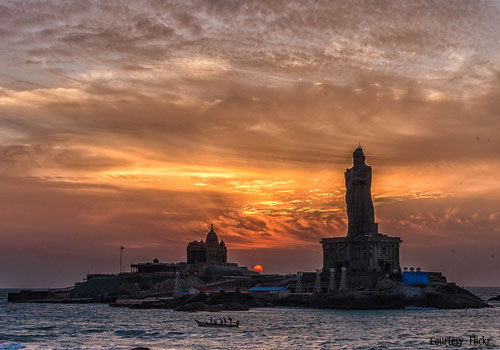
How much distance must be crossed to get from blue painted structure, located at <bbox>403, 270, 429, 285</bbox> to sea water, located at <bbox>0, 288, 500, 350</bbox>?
37902 millimetres

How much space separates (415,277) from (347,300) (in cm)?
3182

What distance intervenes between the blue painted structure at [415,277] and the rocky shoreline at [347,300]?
3022mm

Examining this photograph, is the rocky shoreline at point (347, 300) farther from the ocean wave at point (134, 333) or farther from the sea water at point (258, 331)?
the ocean wave at point (134, 333)

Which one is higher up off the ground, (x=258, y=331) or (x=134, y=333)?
(x=258, y=331)

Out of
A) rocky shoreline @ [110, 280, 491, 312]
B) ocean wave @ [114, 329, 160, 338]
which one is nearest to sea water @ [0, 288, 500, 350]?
ocean wave @ [114, 329, 160, 338]

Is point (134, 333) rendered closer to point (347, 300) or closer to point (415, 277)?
point (347, 300)

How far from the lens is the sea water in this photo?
91875mm

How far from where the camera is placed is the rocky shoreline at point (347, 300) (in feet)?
542

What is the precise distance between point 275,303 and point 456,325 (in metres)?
67.7

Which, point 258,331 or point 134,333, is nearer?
point 134,333

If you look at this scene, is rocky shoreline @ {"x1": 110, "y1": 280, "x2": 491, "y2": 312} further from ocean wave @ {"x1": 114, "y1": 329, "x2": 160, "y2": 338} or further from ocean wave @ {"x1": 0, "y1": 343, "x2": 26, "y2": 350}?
ocean wave @ {"x1": 0, "y1": 343, "x2": 26, "y2": 350}

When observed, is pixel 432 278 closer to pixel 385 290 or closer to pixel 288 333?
pixel 385 290

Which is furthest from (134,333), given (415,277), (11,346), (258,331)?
(415,277)

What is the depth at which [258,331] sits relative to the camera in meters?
108
